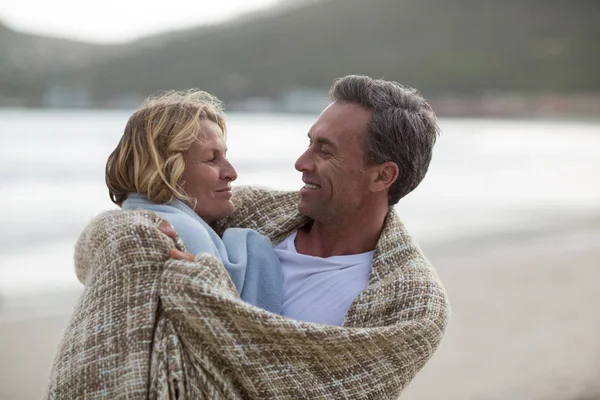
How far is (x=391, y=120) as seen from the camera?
2219 mm

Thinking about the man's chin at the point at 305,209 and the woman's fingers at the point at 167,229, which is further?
the man's chin at the point at 305,209

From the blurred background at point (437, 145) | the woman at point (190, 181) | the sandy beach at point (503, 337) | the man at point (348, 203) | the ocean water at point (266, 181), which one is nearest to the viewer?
the woman at point (190, 181)

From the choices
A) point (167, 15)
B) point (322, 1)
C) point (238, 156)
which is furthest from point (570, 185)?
point (322, 1)

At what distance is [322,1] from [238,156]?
138ft

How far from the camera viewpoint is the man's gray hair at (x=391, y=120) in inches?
87.7

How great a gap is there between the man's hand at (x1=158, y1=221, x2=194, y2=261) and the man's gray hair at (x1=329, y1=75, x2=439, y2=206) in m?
0.64

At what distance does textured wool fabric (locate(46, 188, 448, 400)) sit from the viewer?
1703 mm

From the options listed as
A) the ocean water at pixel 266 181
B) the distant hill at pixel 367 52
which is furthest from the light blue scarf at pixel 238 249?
the distant hill at pixel 367 52

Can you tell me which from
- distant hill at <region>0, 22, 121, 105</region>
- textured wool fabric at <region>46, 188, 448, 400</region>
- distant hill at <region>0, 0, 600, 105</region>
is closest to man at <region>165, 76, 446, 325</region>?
textured wool fabric at <region>46, 188, 448, 400</region>

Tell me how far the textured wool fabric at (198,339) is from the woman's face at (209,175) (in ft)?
0.81

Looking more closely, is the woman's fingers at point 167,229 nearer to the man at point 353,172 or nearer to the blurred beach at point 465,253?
the man at point 353,172

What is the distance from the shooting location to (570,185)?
17312 millimetres

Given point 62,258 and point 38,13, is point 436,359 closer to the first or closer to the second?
point 62,258

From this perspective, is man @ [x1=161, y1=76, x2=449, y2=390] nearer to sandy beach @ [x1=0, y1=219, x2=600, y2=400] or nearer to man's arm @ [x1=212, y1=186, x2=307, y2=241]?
man's arm @ [x1=212, y1=186, x2=307, y2=241]
